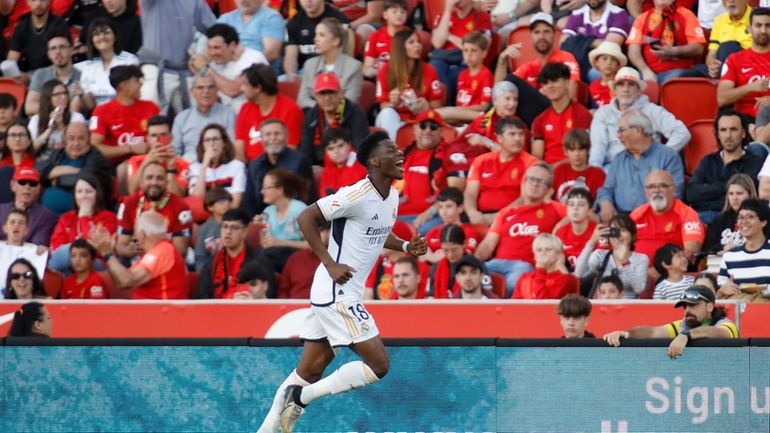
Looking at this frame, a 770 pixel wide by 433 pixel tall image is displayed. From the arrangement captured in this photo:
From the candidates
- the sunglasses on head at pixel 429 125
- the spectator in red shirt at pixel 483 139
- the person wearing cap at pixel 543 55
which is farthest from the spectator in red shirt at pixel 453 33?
the sunglasses on head at pixel 429 125

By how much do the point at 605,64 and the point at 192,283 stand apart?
4.34 metres

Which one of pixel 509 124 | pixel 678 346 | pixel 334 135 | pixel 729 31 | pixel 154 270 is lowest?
pixel 154 270

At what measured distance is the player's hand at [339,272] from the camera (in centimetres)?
912

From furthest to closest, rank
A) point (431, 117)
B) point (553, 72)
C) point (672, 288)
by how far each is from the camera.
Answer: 1. point (431, 117)
2. point (553, 72)
3. point (672, 288)

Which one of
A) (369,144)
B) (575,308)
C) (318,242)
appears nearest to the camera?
(318,242)

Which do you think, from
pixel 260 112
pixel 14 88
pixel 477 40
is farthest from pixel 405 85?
pixel 14 88

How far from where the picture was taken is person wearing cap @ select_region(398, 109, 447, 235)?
14.1 m

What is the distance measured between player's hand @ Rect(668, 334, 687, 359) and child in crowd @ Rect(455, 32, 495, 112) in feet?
18.2

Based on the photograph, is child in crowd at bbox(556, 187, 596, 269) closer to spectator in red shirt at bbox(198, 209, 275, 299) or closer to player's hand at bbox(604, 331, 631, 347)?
spectator in red shirt at bbox(198, 209, 275, 299)

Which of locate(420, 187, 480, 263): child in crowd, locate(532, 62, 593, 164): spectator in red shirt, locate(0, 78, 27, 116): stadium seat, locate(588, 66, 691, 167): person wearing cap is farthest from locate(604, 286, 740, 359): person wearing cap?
locate(0, 78, 27, 116): stadium seat

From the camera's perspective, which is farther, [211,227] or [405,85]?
[405,85]

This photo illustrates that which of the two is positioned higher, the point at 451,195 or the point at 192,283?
the point at 451,195

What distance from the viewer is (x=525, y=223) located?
13266 millimetres

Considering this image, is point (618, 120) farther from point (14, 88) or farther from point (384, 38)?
point (14, 88)
